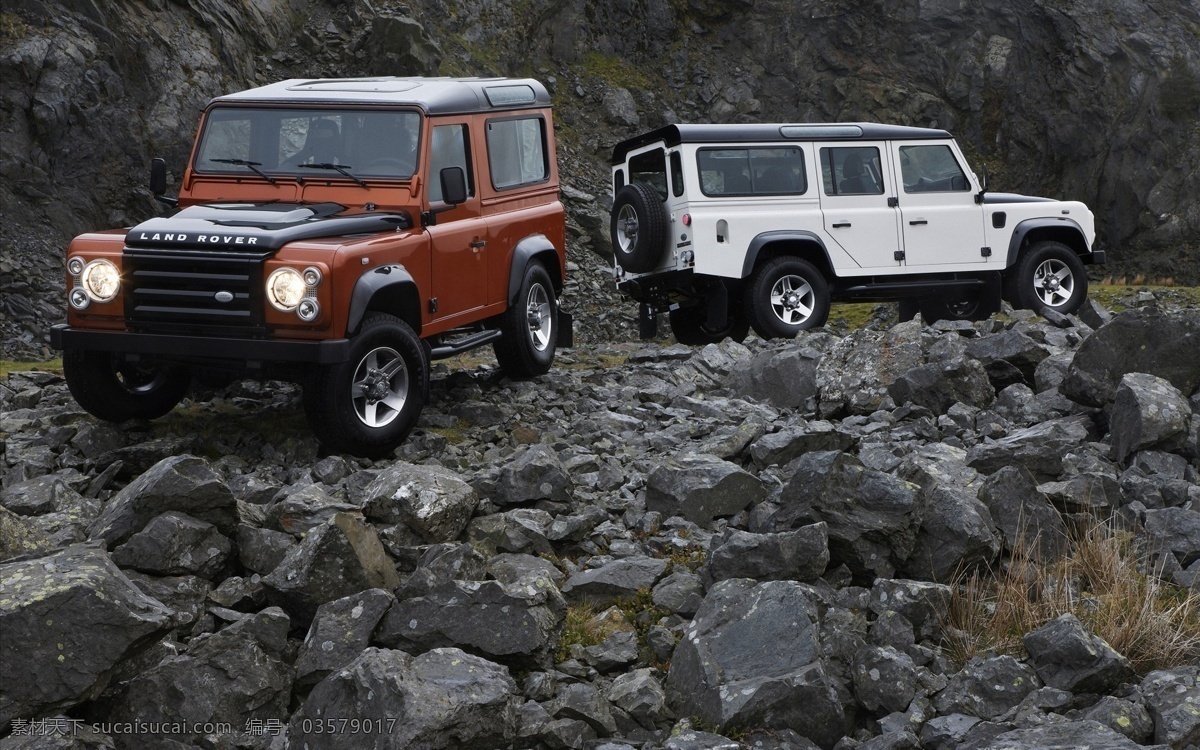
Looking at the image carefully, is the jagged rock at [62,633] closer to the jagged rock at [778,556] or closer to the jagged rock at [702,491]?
the jagged rock at [778,556]

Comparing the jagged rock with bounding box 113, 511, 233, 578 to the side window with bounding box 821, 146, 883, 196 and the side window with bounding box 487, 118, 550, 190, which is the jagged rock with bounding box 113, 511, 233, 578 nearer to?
the side window with bounding box 487, 118, 550, 190

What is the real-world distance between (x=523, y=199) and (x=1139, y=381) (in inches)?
209

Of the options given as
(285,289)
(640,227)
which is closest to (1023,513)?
(285,289)

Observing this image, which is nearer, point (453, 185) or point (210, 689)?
point (210, 689)

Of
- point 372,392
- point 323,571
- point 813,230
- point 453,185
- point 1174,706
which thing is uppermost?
point 453,185

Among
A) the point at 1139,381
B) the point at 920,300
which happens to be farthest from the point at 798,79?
the point at 1139,381

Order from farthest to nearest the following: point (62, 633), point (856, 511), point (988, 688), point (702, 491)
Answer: point (702, 491) → point (856, 511) → point (988, 688) → point (62, 633)

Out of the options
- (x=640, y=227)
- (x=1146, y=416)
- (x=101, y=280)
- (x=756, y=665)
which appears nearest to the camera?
(x=756, y=665)

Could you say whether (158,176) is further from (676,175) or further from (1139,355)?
(1139,355)

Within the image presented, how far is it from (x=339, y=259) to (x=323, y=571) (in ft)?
8.95

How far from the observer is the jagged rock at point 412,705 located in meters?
4.43

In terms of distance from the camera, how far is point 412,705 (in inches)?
176

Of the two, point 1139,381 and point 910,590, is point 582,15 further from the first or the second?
point 910,590

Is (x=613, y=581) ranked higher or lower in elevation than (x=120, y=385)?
lower
